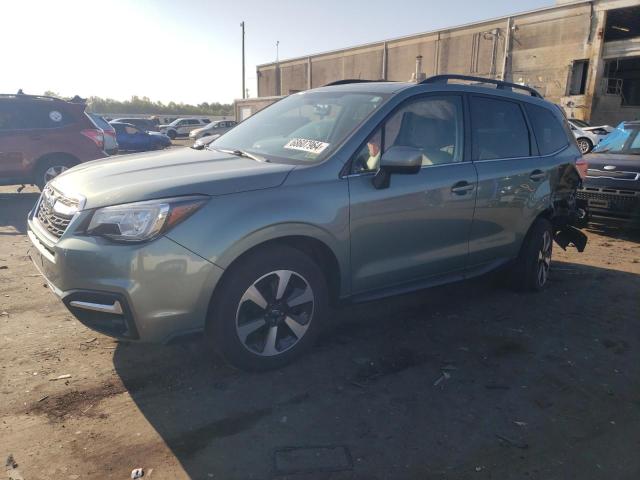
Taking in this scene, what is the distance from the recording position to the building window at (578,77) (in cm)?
2936

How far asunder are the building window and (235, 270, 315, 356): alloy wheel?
3152cm

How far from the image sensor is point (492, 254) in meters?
4.54

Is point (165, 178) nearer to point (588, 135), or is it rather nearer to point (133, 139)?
point (588, 135)

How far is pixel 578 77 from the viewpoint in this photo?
29.6 m

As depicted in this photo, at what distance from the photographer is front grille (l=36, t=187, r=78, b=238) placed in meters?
3.01

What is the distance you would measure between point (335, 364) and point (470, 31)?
119 feet

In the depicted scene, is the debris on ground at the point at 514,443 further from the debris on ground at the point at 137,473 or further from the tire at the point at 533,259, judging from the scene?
the tire at the point at 533,259

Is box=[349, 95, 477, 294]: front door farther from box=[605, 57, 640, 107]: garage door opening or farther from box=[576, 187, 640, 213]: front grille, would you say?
box=[605, 57, 640, 107]: garage door opening

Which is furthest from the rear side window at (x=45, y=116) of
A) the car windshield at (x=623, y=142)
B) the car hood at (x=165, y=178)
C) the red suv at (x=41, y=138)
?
the car windshield at (x=623, y=142)

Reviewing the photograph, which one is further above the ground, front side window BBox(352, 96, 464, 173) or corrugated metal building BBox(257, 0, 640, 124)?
corrugated metal building BBox(257, 0, 640, 124)

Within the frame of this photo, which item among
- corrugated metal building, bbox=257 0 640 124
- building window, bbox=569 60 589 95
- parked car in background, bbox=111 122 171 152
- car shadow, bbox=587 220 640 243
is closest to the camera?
car shadow, bbox=587 220 640 243

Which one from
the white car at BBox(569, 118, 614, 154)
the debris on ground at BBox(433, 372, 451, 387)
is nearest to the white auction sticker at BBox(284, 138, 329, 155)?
the debris on ground at BBox(433, 372, 451, 387)

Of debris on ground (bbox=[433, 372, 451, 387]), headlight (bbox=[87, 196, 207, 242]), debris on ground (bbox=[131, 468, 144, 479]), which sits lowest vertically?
debris on ground (bbox=[433, 372, 451, 387])

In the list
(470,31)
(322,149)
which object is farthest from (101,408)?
(470,31)
